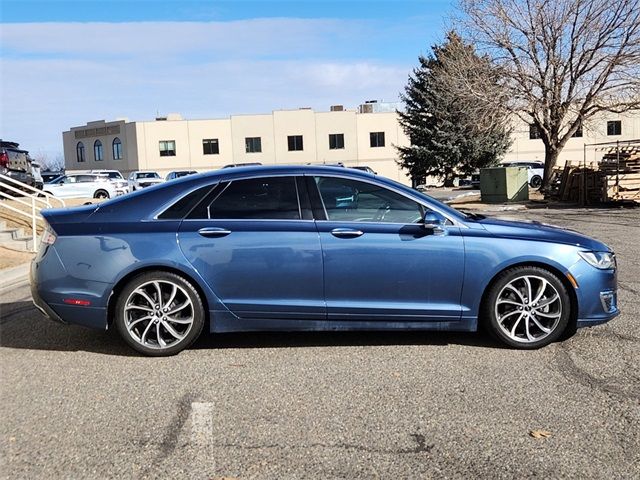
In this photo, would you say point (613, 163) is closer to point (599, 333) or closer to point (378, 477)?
→ point (599, 333)

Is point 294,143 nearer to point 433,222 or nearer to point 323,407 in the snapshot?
point 433,222

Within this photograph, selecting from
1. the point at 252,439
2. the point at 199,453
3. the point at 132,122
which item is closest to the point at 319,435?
the point at 252,439

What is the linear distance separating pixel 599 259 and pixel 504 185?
765 inches

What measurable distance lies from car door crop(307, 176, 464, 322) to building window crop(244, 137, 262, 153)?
57561mm

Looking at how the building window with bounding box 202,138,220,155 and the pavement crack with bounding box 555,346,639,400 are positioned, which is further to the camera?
the building window with bounding box 202,138,220,155

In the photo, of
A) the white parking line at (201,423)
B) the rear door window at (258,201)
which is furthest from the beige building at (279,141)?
the white parking line at (201,423)

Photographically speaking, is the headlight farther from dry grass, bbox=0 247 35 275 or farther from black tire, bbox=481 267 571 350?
dry grass, bbox=0 247 35 275

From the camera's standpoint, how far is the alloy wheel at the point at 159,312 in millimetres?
5051

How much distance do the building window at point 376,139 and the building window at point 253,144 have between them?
437 inches

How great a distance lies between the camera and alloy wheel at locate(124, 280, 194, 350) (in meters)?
5.05

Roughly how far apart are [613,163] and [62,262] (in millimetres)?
20059

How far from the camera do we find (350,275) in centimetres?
500

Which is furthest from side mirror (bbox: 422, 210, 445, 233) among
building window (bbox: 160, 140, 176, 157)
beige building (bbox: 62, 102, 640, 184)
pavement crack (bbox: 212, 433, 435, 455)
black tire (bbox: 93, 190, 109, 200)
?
building window (bbox: 160, 140, 176, 157)

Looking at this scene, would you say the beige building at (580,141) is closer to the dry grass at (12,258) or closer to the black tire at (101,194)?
the black tire at (101,194)
